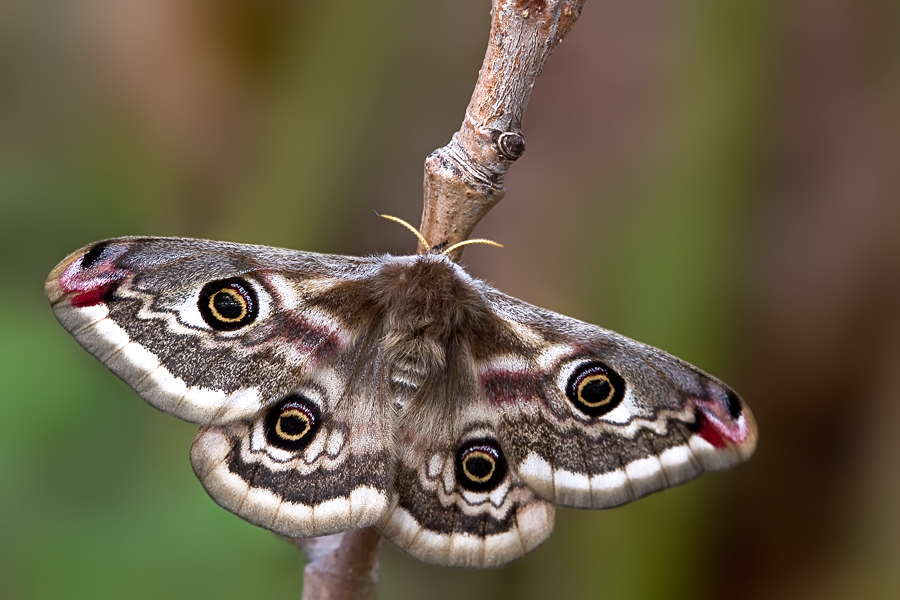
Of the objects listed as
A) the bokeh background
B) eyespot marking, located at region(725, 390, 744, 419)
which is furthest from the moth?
the bokeh background

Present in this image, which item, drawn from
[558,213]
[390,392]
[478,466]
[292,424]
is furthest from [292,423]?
[558,213]

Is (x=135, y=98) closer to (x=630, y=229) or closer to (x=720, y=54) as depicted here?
(x=630, y=229)

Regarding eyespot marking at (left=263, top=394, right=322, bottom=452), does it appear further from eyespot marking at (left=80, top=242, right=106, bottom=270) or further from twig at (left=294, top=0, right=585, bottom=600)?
eyespot marking at (left=80, top=242, right=106, bottom=270)

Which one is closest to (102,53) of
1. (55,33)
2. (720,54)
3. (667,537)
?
(55,33)

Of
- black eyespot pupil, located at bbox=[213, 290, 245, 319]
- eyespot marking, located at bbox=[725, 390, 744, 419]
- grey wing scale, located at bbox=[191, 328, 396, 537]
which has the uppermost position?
eyespot marking, located at bbox=[725, 390, 744, 419]

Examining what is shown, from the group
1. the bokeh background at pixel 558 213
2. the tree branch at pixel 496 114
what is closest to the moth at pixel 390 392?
the tree branch at pixel 496 114

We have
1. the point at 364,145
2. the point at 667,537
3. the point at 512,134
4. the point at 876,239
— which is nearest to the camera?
the point at 512,134

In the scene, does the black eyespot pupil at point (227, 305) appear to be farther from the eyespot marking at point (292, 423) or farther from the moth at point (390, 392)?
the eyespot marking at point (292, 423)
